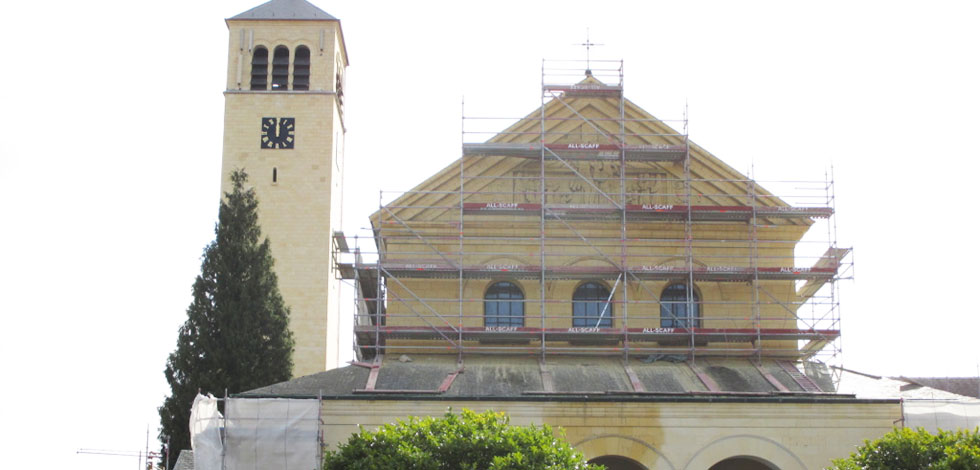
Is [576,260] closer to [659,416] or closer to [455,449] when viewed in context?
[659,416]

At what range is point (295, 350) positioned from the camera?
39906 mm

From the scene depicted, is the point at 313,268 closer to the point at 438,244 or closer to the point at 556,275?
the point at 438,244

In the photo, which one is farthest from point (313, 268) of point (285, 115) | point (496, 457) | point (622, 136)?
point (496, 457)

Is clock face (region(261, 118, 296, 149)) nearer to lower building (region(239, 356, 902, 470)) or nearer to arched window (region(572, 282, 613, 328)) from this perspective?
lower building (region(239, 356, 902, 470))

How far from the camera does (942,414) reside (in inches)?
1308

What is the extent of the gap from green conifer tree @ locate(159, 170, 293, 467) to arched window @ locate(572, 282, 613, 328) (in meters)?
8.91

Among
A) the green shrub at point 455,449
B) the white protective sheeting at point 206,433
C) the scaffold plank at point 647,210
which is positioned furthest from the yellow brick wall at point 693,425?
the scaffold plank at point 647,210

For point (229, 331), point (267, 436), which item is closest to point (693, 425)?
point (267, 436)

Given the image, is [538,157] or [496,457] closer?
[496,457]

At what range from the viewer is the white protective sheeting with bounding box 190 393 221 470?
100 ft

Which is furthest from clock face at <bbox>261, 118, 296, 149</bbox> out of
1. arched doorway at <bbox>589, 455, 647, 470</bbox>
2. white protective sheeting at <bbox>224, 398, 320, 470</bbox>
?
arched doorway at <bbox>589, 455, 647, 470</bbox>

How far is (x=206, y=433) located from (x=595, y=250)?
13.6m

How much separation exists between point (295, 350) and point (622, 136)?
12354 millimetres

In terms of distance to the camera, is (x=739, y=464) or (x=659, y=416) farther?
(x=739, y=464)
